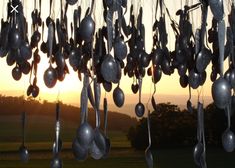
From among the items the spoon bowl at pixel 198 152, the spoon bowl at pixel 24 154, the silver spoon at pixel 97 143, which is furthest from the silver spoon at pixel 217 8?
the spoon bowl at pixel 24 154

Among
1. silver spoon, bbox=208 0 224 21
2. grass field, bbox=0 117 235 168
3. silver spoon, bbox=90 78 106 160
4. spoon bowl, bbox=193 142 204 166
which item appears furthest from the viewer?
grass field, bbox=0 117 235 168

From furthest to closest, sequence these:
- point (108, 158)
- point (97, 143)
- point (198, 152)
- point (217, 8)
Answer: point (108, 158) < point (198, 152) < point (97, 143) < point (217, 8)

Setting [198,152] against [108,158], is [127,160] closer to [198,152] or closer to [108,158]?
[108,158]

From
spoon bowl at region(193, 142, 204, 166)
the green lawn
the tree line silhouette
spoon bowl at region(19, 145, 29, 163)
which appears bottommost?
the green lawn

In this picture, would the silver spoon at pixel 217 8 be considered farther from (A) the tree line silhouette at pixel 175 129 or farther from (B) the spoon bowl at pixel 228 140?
(A) the tree line silhouette at pixel 175 129

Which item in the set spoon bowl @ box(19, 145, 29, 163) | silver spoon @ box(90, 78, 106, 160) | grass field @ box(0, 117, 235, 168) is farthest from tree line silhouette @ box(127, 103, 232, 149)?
silver spoon @ box(90, 78, 106, 160)

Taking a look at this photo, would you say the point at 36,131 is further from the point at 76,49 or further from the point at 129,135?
the point at 76,49

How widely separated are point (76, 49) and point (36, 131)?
498cm

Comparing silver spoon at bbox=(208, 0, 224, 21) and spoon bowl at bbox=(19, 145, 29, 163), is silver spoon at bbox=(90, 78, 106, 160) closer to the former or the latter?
silver spoon at bbox=(208, 0, 224, 21)

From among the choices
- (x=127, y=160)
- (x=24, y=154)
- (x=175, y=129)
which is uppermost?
(x=24, y=154)

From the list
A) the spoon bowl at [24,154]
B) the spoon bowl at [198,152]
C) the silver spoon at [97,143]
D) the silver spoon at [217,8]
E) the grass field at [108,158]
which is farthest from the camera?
the grass field at [108,158]

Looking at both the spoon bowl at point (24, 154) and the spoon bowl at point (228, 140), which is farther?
the spoon bowl at point (24, 154)

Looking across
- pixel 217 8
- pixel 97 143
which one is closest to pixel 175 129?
pixel 97 143

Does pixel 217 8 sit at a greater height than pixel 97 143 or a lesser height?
greater
